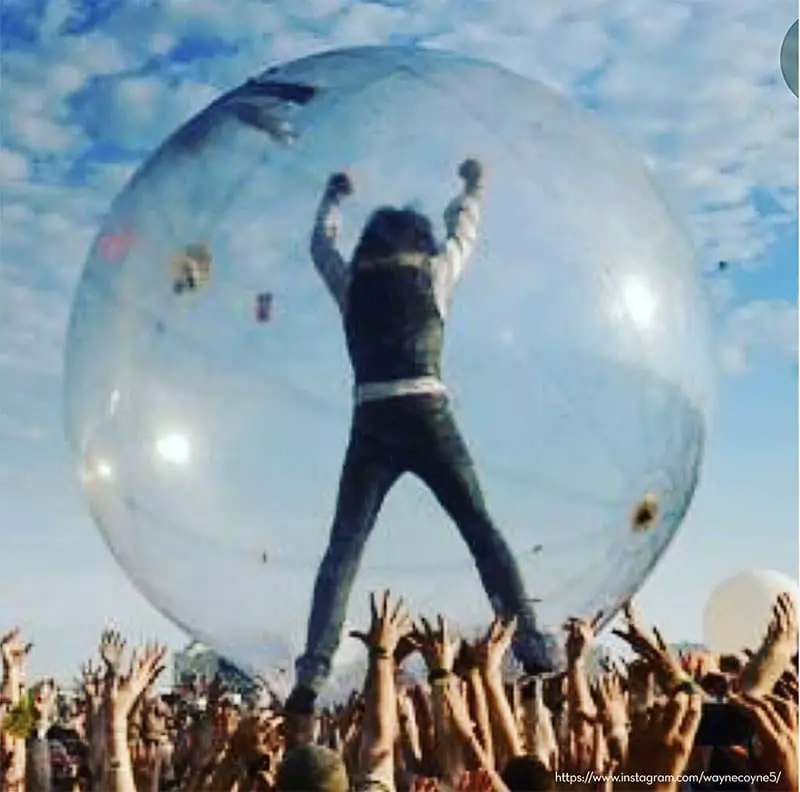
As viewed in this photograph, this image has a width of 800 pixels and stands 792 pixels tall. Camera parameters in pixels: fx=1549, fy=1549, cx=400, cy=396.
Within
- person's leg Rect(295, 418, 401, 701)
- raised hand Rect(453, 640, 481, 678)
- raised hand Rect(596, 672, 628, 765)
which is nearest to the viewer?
raised hand Rect(596, 672, 628, 765)

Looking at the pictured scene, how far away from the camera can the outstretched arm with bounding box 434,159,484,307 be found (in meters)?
6.14

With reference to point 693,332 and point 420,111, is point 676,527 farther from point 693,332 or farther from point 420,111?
point 420,111

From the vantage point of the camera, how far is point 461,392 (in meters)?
6.15

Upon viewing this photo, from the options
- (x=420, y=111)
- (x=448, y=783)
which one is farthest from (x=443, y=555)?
(x=448, y=783)

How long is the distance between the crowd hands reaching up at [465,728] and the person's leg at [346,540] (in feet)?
0.93

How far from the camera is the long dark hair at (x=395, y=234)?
6.20m

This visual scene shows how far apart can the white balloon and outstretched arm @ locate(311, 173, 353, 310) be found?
2477 millimetres

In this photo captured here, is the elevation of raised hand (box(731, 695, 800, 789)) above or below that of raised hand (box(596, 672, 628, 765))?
below

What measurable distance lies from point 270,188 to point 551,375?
138cm

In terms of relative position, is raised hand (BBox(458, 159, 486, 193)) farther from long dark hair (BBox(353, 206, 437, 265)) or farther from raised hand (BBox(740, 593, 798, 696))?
raised hand (BBox(740, 593, 798, 696))

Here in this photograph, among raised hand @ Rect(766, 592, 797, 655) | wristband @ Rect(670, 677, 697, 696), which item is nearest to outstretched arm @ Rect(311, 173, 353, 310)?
raised hand @ Rect(766, 592, 797, 655)

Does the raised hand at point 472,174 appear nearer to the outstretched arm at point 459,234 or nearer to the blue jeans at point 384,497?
the outstretched arm at point 459,234

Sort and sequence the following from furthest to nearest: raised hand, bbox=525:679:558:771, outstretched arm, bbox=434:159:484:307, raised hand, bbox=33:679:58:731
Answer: raised hand, bbox=33:679:58:731 < outstretched arm, bbox=434:159:484:307 < raised hand, bbox=525:679:558:771

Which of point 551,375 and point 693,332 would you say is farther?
point 693,332
